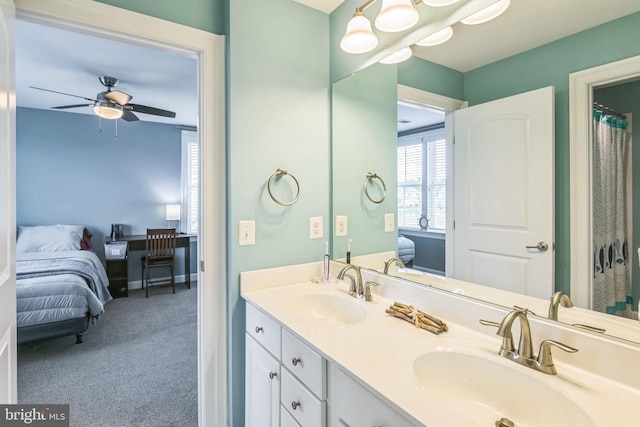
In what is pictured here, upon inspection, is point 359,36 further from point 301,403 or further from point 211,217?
point 301,403

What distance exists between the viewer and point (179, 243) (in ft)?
15.2

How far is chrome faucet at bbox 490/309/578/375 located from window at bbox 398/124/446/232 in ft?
1.60

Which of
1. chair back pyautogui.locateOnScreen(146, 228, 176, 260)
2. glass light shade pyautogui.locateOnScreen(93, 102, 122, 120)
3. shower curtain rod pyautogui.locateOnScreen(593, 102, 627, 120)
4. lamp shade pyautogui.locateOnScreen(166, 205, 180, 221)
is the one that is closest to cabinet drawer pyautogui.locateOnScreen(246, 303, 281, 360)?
shower curtain rod pyautogui.locateOnScreen(593, 102, 627, 120)

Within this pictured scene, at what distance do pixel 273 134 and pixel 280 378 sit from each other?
112 centimetres

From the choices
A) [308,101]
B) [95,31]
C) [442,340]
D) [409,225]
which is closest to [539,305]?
[442,340]

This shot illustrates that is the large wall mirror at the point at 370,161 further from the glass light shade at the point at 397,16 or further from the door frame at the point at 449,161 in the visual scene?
the glass light shade at the point at 397,16

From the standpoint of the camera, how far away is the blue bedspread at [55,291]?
2.50 metres

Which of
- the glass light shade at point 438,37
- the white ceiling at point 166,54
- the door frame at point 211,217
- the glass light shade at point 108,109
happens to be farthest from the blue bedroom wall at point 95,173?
the glass light shade at point 438,37

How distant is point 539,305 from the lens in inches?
39.4

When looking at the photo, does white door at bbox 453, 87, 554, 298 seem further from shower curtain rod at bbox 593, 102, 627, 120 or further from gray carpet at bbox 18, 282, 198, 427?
gray carpet at bbox 18, 282, 198, 427

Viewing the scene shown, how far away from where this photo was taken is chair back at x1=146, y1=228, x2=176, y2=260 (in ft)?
14.1

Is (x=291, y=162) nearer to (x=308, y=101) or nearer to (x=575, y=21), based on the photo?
(x=308, y=101)

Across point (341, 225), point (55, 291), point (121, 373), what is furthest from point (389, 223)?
point (55, 291)

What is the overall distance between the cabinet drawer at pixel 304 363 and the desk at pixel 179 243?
394 centimetres
